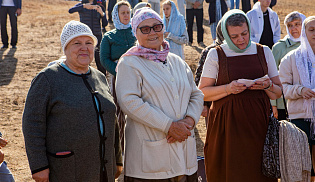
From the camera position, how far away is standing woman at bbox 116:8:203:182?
133 inches

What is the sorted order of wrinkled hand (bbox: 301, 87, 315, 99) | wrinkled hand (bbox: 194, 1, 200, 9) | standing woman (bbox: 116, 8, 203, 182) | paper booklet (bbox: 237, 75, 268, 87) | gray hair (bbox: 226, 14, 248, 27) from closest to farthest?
standing woman (bbox: 116, 8, 203, 182) → paper booklet (bbox: 237, 75, 268, 87) → gray hair (bbox: 226, 14, 248, 27) → wrinkled hand (bbox: 301, 87, 315, 99) → wrinkled hand (bbox: 194, 1, 200, 9)

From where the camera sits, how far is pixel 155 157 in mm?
3391

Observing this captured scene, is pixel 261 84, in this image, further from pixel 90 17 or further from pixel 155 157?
pixel 90 17

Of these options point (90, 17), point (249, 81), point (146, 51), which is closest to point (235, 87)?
point (249, 81)

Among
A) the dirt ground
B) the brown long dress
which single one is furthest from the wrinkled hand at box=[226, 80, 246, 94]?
the dirt ground

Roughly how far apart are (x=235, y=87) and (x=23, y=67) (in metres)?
8.10

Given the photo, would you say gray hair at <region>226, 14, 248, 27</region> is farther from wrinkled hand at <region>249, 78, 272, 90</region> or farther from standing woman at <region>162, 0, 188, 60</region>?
standing woman at <region>162, 0, 188, 60</region>

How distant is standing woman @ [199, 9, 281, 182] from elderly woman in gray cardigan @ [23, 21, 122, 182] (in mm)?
1229

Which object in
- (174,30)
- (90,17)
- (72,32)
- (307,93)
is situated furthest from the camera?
(90,17)

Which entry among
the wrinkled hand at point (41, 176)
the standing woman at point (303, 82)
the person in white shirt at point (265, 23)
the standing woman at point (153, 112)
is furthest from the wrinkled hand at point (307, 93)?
the person in white shirt at point (265, 23)

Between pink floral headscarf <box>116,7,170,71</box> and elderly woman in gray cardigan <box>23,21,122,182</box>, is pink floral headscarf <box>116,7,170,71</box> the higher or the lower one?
the higher one

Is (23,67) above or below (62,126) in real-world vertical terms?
above

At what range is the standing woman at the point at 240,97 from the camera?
4.00 m

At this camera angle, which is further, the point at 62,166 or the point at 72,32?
the point at 72,32
